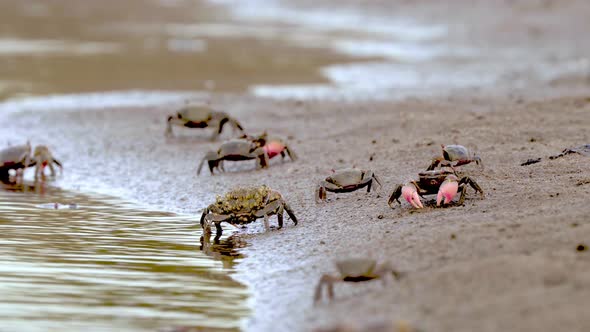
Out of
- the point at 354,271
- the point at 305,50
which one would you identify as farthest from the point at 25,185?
the point at 305,50

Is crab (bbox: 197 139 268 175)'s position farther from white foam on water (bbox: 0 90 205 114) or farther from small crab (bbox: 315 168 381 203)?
white foam on water (bbox: 0 90 205 114)

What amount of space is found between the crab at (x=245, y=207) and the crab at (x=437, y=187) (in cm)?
91

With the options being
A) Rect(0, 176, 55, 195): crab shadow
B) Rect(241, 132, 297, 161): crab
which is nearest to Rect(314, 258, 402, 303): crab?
Rect(241, 132, 297, 161): crab

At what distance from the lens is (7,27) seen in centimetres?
3172

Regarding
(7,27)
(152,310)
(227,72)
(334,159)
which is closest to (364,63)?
(227,72)

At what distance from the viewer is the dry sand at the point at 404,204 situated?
5.66 meters

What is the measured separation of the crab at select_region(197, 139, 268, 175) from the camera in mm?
10602

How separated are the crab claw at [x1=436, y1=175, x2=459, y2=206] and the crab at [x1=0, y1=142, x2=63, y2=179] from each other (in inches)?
197

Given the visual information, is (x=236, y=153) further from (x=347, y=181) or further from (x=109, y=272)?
(x=109, y=272)

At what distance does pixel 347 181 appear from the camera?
28.9 ft

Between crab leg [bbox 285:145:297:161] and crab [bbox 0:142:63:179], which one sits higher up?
crab leg [bbox 285:145:297:161]

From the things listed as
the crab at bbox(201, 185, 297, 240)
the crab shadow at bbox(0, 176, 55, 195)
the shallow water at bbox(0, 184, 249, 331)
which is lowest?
the shallow water at bbox(0, 184, 249, 331)

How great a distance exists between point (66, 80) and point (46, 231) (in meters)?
12.3

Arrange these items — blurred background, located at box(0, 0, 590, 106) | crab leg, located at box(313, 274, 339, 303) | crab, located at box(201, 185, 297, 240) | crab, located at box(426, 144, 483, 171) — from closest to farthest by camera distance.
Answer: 1. crab leg, located at box(313, 274, 339, 303)
2. crab, located at box(201, 185, 297, 240)
3. crab, located at box(426, 144, 483, 171)
4. blurred background, located at box(0, 0, 590, 106)
